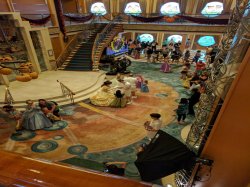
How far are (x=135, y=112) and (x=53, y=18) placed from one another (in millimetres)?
10130

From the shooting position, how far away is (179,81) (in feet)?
36.1

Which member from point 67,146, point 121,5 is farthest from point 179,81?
point 121,5

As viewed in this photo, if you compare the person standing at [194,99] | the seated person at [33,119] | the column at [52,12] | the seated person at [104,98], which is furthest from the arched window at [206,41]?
the seated person at [33,119]

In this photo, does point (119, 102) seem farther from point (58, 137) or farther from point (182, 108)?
point (58, 137)

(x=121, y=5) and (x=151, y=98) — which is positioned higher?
(x=121, y=5)

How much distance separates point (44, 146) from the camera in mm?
5441

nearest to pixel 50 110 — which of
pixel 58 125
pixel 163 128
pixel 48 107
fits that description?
pixel 48 107

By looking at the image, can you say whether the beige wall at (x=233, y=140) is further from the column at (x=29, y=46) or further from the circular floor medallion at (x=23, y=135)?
the column at (x=29, y=46)

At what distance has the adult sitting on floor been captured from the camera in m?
6.61

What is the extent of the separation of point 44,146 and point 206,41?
18.6m

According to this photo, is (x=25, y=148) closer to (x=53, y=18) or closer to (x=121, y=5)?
(x=53, y=18)

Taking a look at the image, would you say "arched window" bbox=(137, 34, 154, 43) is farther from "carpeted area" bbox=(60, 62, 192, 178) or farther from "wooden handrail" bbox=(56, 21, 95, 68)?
"wooden handrail" bbox=(56, 21, 95, 68)

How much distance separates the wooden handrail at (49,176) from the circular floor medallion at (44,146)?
199 inches

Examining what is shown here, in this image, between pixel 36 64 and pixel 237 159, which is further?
pixel 36 64
